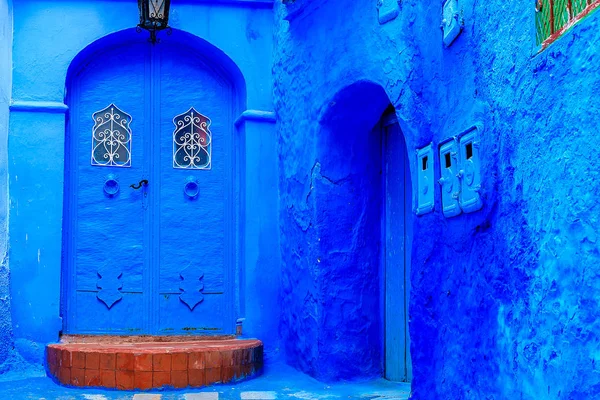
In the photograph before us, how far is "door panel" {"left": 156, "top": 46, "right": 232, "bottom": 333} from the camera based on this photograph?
6398 millimetres

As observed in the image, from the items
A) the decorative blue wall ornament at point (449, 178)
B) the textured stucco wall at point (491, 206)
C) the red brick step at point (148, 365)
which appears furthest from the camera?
the red brick step at point (148, 365)

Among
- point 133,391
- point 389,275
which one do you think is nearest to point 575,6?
point 389,275

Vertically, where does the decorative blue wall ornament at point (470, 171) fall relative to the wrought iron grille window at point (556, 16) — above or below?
below

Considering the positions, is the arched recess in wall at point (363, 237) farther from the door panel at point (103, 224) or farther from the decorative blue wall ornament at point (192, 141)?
the door panel at point (103, 224)

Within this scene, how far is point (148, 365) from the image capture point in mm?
5156

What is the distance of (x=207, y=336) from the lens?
635 cm

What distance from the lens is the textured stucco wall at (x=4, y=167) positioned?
19.0 feet

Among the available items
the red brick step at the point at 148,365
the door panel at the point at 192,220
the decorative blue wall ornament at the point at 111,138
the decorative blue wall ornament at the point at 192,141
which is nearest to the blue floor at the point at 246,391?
the red brick step at the point at 148,365

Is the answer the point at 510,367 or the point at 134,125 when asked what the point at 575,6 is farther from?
the point at 134,125

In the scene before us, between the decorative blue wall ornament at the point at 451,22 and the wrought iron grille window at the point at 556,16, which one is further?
the decorative blue wall ornament at the point at 451,22

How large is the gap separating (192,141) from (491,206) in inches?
136

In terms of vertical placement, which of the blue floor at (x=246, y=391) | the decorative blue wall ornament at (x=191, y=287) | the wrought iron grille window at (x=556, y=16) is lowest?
the blue floor at (x=246, y=391)

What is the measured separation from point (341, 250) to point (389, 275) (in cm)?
37

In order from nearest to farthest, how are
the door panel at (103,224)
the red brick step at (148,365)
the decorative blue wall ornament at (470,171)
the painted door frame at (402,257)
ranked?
the decorative blue wall ornament at (470,171) < the red brick step at (148,365) < the painted door frame at (402,257) < the door panel at (103,224)
